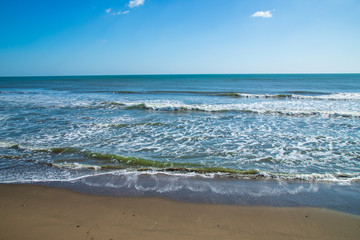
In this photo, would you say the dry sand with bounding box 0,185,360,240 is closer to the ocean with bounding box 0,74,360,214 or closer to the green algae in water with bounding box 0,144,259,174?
the ocean with bounding box 0,74,360,214

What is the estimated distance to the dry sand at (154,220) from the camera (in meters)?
3.55

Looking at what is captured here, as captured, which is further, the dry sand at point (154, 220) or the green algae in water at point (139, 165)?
the green algae in water at point (139, 165)

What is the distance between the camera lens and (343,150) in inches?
298

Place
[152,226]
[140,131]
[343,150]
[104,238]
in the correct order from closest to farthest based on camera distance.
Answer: [104,238]
[152,226]
[343,150]
[140,131]

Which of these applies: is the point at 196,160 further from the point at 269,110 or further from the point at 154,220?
the point at 269,110

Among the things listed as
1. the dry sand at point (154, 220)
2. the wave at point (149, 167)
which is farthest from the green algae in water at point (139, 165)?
the dry sand at point (154, 220)

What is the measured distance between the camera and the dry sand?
3.55 meters

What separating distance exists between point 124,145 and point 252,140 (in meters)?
5.82

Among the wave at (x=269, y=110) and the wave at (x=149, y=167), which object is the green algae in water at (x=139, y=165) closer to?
the wave at (x=149, y=167)

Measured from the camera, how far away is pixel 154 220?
393 centimetres

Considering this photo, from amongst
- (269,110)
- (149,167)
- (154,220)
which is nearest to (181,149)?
(149,167)

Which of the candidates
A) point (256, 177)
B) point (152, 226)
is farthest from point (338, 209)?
point (152, 226)

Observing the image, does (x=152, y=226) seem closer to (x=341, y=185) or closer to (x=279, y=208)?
(x=279, y=208)

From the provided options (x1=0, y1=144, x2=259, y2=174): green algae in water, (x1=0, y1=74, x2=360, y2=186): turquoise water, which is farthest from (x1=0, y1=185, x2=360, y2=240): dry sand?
(x1=0, y1=144, x2=259, y2=174): green algae in water
